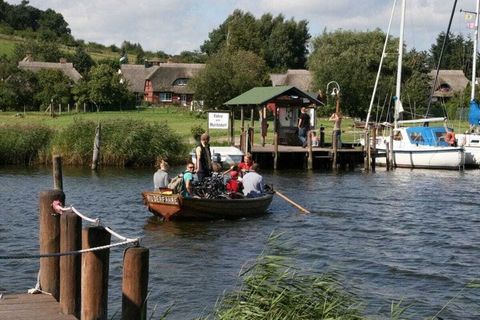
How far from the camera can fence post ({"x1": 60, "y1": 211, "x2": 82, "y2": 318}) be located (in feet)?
32.0

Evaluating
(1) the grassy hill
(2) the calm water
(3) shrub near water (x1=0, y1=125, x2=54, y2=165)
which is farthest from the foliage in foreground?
(1) the grassy hill

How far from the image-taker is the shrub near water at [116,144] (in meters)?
41.4

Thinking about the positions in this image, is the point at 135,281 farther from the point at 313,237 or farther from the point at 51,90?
the point at 51,90

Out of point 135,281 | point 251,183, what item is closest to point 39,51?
point 251,183

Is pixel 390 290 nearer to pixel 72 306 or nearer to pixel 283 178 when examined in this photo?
pixel 72 306

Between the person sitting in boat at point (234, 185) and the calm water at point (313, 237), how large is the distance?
984 millimetres

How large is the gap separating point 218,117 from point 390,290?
97.0 feet

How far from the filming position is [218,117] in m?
45.6

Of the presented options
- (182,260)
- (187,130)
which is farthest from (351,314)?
(187,130)

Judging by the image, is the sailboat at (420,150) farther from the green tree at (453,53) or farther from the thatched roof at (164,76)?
the green tree at (453,53)

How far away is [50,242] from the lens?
10758mm

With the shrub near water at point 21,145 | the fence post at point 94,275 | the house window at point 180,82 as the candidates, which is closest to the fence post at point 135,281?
the fence post at point 94,275

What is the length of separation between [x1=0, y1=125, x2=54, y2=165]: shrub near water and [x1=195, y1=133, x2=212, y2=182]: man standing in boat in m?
18.8

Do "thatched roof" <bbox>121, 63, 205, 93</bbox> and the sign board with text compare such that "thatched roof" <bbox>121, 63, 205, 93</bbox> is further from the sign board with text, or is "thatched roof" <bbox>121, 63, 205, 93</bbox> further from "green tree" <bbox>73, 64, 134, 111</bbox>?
the sign board with text
